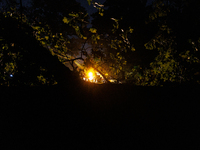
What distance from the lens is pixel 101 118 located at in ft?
6.42

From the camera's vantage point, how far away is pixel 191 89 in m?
2.17

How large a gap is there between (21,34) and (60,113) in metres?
2.96

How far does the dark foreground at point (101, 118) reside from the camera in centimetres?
188

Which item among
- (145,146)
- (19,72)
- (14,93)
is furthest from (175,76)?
(19,72)

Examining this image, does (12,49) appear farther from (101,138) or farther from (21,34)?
(101,138)

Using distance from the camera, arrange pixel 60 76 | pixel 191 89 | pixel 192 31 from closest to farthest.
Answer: pixel 191 89, pixel 60 76, pixel 192 31

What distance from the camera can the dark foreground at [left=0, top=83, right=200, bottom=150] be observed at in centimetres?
188

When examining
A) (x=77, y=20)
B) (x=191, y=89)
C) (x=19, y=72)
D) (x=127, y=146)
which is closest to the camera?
(x=127, y=146)

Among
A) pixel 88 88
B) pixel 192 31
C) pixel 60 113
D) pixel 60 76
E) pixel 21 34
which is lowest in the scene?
pixel 60 113

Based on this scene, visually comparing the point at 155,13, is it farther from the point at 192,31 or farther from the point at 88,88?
the point at 88,88

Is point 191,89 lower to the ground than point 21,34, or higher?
lower

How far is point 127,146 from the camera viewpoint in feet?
6.28

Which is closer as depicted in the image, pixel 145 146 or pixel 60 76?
pixel 145 146

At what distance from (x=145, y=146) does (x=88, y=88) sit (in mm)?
1489
